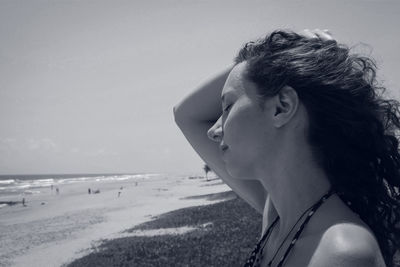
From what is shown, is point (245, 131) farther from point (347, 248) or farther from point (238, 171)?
point (347, 248)

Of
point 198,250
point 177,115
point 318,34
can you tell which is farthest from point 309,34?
point 198,250

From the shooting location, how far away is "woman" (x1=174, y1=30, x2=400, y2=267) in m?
1.57

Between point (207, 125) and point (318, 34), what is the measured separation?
103cm

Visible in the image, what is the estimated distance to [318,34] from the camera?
1.79 m

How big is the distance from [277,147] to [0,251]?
27257 mm

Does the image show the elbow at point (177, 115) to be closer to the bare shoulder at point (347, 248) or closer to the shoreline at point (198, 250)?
the bare shoulder at point (347, 248)

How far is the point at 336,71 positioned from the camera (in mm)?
1595

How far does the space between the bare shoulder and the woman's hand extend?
3.06 ft

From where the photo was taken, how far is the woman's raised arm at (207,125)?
7.82ft

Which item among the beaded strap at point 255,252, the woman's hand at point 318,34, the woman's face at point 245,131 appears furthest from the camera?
the beaded strap at point 255,252

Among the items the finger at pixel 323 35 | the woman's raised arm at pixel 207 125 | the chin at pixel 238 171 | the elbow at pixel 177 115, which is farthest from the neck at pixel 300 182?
the elbow at pixel 177 115

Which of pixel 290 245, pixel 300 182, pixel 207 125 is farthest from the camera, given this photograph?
pixel 207 125

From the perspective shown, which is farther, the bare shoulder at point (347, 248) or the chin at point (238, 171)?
the chin at point (238, 171)

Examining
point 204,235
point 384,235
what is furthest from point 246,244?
point 384,235
